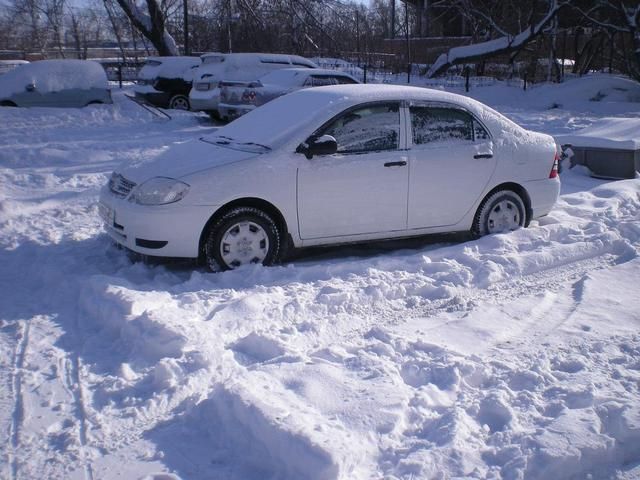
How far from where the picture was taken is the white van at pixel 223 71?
1684 centimetres

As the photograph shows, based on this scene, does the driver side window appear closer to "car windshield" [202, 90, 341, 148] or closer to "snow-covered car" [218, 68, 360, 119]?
"car windshield" [202, 90, 341, 148]

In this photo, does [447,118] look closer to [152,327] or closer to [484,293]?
[484,293]

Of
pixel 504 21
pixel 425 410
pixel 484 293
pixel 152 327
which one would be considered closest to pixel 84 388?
pixel 152 327

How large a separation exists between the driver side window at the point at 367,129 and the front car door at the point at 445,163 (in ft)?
0.61

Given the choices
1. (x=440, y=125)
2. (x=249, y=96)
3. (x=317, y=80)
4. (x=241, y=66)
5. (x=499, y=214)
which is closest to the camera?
(x=440, y=125)

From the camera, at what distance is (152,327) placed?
446 centimetres

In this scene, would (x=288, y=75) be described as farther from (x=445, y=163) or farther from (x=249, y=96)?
(x=445, y=163)

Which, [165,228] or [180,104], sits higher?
[180,104]

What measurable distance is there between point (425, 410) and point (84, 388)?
75.8 inches

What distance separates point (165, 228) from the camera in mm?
5668

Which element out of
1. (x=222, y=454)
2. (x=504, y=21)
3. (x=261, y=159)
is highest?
(x=504, y=21)

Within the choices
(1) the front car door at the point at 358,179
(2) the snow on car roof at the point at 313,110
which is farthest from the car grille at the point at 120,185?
(1) the front car door at the point at 358,179

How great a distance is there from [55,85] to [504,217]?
524 inches

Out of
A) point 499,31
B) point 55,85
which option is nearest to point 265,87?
point 55,85
